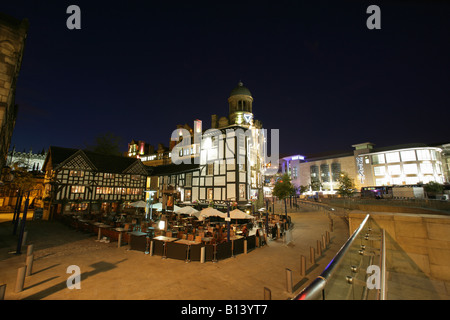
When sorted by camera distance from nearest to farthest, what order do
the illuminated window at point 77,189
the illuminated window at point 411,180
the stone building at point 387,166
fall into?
the illuminated window at point 77,189, the illuminated window at point 411,180, the stone building at point 387,166

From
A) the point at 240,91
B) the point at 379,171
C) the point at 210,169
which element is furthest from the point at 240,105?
the point at 379,171

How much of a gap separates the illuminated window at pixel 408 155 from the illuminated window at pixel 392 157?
1336 millimetres

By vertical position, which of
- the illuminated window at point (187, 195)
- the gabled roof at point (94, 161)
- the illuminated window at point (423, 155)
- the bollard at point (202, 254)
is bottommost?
the bollard at point (202, 254)

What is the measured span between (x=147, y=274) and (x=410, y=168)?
88.6 m

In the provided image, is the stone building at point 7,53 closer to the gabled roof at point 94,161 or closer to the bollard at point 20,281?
the bollard at point 20,281

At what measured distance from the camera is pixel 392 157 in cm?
7250

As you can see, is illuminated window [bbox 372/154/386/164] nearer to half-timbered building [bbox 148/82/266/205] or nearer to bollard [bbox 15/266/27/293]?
half-timbered building [bbox 148/82/266/205]

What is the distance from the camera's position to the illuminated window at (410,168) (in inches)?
2660

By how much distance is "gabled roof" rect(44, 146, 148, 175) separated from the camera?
29.9 m

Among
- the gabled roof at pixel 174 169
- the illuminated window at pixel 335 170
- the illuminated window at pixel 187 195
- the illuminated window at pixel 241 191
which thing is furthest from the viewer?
the illuminated window at pixel 335 170

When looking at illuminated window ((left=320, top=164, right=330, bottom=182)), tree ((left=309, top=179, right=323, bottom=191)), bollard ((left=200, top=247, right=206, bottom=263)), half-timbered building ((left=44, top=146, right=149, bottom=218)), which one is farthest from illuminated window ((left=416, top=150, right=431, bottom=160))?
bollard ((left=200, top=247, right=206, bottom=263))

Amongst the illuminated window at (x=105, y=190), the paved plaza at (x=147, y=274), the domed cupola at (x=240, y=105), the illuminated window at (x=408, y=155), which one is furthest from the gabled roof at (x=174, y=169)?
the illuminated window at (x=408, y=155)

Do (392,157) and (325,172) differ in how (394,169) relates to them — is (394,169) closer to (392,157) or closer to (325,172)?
(392,157)
